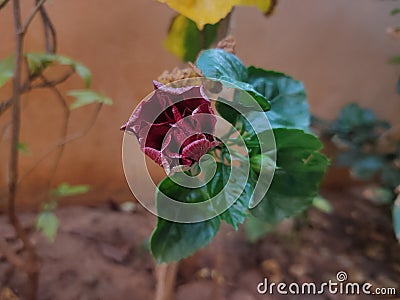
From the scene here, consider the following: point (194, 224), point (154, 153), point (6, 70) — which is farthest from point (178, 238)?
point (6, 70)

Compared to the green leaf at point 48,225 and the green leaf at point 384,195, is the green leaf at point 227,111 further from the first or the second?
the green leaf at point 384,195

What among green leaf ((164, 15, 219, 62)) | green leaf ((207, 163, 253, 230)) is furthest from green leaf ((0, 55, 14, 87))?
green leaf ((207, 163, 253, 230))

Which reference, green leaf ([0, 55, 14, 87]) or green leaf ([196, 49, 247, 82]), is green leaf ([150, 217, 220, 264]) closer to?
green leaf ([196, 49, 247, 82])

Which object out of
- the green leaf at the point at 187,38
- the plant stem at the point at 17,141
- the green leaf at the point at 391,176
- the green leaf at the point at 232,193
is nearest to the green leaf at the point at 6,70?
the plant stem at the point at 17,141

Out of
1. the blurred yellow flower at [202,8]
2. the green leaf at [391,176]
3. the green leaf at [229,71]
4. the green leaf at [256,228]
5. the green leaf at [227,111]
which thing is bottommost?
the green leaf at [256,228]

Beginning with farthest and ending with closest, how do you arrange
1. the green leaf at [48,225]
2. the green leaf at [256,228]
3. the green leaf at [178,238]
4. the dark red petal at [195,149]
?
the green leaf at [256,228] < the green leaf at [48,225] < the green leaf at [178,238] < the dark red petal at [195,149]

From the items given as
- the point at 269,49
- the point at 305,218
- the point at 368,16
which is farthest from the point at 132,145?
the point at 368,16

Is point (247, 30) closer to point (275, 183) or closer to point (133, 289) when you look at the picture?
point (275, 183)
